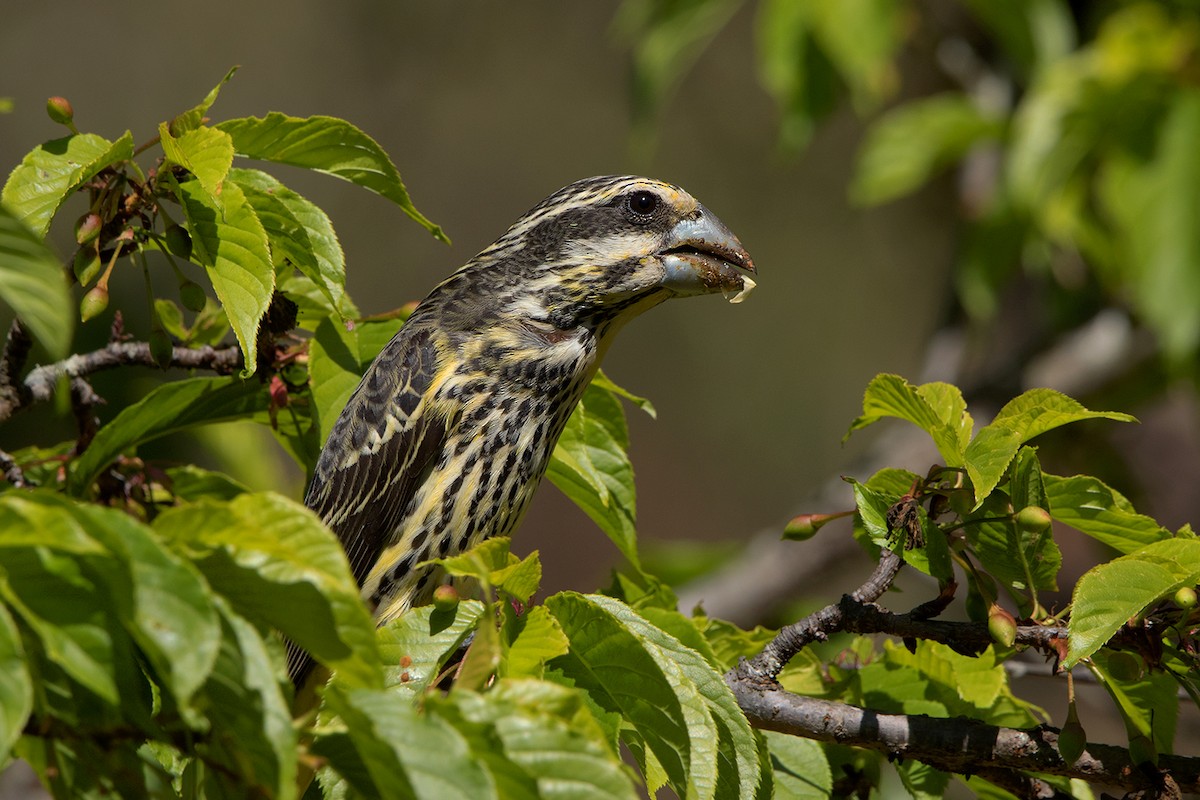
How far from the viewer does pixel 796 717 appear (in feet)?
6.68

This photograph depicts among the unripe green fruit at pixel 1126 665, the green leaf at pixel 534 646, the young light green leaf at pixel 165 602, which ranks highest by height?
the young light green leaf at pixel 165 602

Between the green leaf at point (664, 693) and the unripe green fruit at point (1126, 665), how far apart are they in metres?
0.55

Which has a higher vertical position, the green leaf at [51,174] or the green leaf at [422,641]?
the green leaf at [51,174]

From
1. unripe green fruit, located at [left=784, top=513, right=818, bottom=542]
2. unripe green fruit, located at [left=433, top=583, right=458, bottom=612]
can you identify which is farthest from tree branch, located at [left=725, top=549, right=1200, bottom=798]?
unripe green fruit, located at [left=433, top=583, right=458, bottom=612]

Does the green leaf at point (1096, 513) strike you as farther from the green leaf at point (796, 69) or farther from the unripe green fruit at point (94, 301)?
the green leaf at point (796, 69)

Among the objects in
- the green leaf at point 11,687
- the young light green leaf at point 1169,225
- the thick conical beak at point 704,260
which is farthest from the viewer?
the young light green leaf at point 1169,225

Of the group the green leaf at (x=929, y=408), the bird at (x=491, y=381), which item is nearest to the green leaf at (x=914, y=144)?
the bird at (x=491, y=381)

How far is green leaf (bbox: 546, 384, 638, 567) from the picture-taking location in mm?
2447

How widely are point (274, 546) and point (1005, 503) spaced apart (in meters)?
1.14

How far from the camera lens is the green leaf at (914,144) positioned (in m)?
4.30

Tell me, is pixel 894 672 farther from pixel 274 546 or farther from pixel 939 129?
pixel 939 129

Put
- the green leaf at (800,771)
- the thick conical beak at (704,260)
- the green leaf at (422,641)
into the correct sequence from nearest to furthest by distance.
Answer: the green leaf at (422,641), the green leaf at (800,771), the thick conical beak at (704,260)

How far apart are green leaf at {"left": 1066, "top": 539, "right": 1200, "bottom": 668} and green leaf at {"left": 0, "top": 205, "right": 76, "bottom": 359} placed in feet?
4.25

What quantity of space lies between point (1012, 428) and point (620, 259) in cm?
103
